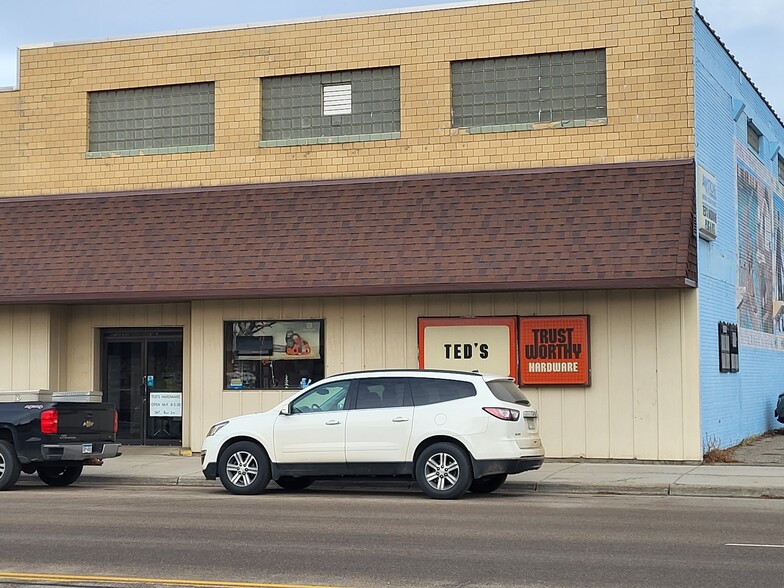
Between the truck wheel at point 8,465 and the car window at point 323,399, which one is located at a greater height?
the car window at point 323,399

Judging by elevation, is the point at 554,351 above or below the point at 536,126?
below

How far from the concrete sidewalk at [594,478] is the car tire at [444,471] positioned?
1.48m

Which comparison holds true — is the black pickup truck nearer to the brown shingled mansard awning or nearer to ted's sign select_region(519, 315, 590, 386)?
the brown shingled mansard awning

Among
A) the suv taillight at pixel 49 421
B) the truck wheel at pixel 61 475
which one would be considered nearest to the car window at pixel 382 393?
the suv taillight at pixel 49 421

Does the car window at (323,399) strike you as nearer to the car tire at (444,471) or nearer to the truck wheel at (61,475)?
the car tire at (444,471)

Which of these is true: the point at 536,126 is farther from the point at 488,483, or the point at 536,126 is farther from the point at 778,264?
the point at 778,264

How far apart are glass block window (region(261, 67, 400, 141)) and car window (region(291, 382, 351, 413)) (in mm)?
7572

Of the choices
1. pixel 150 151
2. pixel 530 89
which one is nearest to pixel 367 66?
pixel 530 89

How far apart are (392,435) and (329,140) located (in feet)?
27.9

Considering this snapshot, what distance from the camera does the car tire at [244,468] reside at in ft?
54.1

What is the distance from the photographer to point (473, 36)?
72.1 feet

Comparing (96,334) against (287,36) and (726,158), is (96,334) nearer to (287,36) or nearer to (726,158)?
(287,36)

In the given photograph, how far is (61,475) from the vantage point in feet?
60.6

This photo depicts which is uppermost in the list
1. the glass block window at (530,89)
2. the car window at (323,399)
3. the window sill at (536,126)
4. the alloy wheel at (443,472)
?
the glass block window at (530,89)
